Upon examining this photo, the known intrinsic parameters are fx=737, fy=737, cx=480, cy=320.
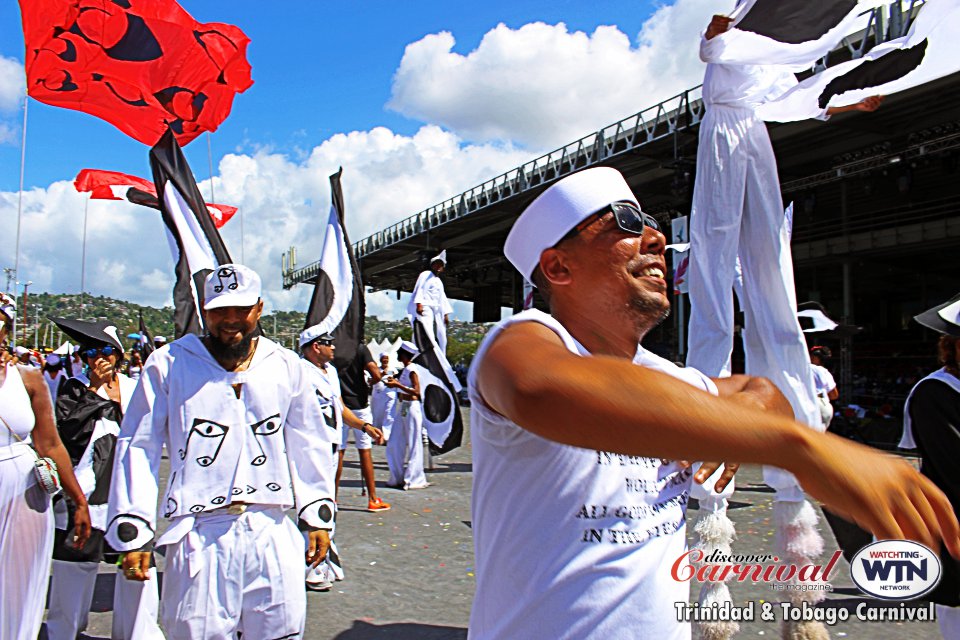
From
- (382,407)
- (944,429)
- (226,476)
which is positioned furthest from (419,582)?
(382,407)

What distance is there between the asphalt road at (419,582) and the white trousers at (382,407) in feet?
10.0

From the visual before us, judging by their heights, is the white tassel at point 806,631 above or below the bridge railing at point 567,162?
below

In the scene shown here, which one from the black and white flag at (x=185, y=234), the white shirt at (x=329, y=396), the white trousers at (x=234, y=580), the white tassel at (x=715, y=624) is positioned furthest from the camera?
the black and white flag at (x=185, y=234)

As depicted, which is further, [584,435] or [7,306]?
[7,306]

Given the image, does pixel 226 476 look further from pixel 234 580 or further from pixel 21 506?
pixel 21 506

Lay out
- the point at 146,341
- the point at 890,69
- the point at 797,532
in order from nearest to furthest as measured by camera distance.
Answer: the point at 890,69
the point at 797,532
the point at 146,341

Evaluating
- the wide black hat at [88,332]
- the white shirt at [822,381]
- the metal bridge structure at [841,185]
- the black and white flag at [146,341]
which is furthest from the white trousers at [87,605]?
the metal bridge structure at [841,185]

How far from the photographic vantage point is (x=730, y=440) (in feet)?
2.85

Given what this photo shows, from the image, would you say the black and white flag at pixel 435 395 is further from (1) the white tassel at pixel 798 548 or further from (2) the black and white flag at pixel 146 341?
(1) the white tassel at pixel 798 548

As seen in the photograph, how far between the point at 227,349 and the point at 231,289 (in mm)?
267

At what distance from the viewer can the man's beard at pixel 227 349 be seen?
3184 mm

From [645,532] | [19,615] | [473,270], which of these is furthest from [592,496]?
[473,270]

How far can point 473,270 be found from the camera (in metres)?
45.2


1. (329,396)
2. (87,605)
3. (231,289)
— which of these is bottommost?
(87,605)
